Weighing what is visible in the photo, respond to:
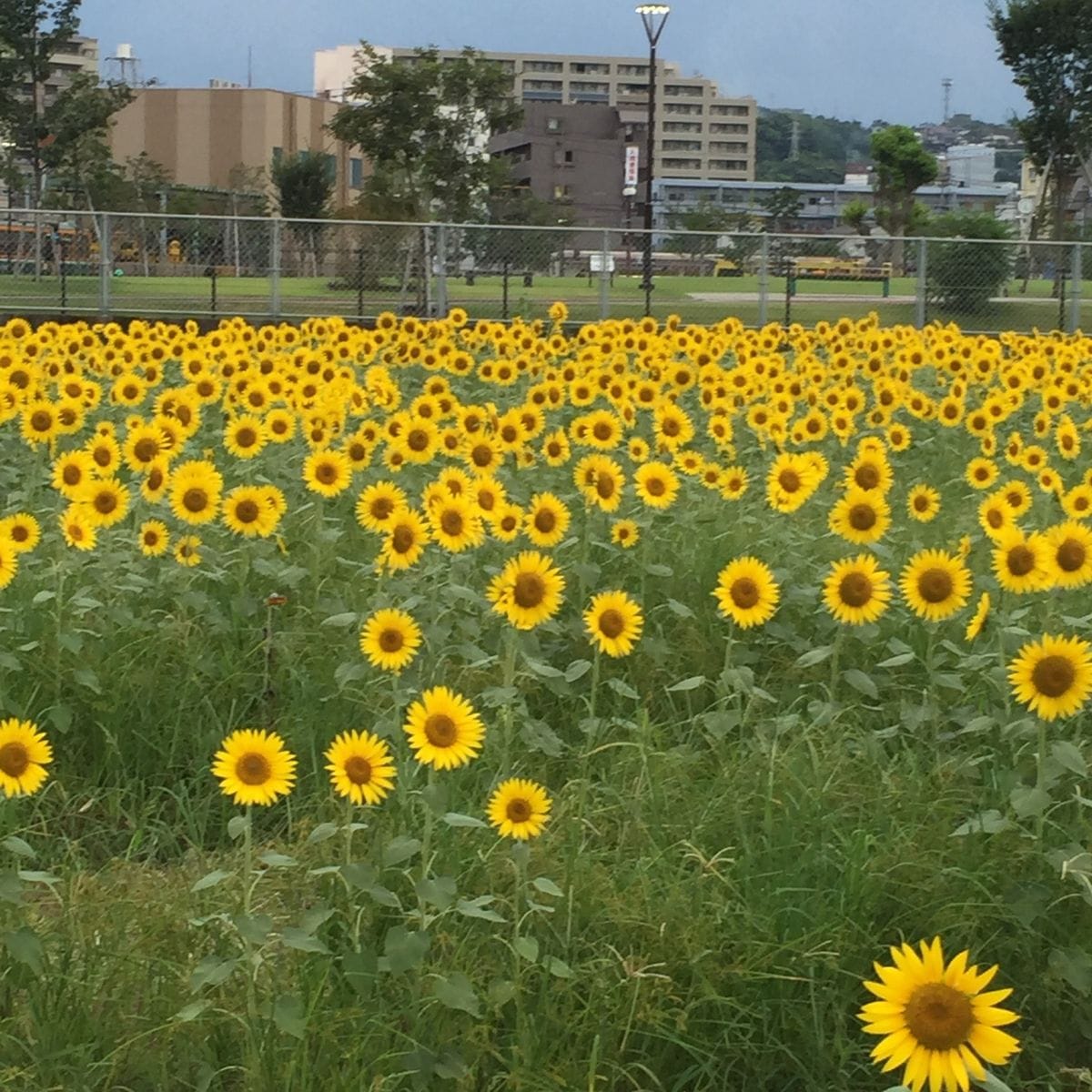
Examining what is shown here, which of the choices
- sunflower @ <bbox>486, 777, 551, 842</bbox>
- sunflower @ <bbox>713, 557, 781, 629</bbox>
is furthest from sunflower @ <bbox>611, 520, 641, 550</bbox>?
sunflower @ <bbox>486, 777, 551, 842</bbox>

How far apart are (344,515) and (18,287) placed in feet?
58.6

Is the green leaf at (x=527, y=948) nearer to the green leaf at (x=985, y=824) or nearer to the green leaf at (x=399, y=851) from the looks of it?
the green leaf at (x=399, y=851)

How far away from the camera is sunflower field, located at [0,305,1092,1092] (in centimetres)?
283

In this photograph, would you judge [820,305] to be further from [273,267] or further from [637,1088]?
[637,1088]

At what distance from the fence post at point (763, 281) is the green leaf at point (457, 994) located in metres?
20.5

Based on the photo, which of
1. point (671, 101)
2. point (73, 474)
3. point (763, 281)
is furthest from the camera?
point (671, 101)

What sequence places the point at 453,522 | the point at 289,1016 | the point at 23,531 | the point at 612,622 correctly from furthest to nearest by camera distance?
the point at 23,531, the point at 453,522, the point at 612,622, the point at 289,1016

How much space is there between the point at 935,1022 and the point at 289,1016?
1.09 meters

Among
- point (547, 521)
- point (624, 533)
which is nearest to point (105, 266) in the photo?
point (624, 533)

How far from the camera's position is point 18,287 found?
74.4 ft

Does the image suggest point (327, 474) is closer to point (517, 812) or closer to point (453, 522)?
point (453, 522)

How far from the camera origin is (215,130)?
320ft

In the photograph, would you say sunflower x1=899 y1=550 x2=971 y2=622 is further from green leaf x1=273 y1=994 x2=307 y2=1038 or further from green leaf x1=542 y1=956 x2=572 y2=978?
green leaf x1=273 y1=994 x2=307 y2=1038

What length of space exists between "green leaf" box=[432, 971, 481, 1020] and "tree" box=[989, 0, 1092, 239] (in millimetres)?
41254
